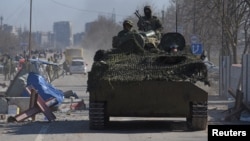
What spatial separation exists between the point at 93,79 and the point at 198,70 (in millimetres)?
2414

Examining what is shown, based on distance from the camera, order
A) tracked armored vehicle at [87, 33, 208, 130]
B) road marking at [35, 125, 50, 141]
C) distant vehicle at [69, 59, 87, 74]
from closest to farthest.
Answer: road marking at [35, 125, 50, 141], tracked armored vehicle at [87, 33, 208, 130], distant vehicle at [69, 59, 87, 74]

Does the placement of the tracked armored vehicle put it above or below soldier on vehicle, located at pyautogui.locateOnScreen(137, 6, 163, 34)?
below

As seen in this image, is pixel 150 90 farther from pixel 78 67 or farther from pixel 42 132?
pixel 78 67

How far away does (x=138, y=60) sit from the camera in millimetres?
16641

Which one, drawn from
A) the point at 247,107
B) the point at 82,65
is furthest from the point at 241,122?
the point at 82,65

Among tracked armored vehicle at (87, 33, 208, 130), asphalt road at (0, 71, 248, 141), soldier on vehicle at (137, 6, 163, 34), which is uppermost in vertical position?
soldier on vehicle at (137, 6, 163, 34)

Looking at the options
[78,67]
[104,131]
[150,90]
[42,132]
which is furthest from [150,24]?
→ [78,67]

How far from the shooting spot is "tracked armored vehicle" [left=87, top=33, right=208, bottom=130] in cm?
1579

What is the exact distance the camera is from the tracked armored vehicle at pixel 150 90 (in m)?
15.8

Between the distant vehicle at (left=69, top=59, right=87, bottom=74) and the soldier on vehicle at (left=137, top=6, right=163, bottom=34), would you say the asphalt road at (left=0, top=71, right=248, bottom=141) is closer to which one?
the soldier on vehicle at (left=137, top=6, right=163, bottom=34)

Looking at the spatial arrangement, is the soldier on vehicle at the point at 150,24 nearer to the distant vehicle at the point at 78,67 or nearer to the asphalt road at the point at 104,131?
the asphalt road at the point at 104,131

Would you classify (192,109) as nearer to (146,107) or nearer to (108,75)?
(146,107)

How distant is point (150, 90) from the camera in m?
15.9

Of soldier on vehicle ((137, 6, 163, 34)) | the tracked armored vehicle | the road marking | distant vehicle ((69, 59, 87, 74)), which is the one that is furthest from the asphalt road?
distant vehicle ((69, 59, 87, 74))
